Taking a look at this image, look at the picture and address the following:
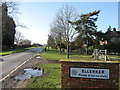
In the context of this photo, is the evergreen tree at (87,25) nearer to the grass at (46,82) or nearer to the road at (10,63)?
the road at (10,63)

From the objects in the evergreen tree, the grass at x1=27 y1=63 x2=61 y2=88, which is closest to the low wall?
the grass at x1=27 y1=63 x2=61 y2=88

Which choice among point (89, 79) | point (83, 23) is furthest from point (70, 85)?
point (83, 23)

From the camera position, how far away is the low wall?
5.96 meters

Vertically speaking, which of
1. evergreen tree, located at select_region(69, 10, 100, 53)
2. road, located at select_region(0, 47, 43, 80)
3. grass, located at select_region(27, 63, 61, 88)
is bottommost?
road, located at select_region(0, 47, 43, 80)

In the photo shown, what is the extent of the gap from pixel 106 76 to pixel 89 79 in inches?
26.3

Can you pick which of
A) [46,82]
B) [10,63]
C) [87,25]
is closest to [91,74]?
[46,82]

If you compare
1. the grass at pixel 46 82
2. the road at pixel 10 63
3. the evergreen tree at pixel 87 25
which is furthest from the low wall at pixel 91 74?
the evergreen tree at pixel 87 25

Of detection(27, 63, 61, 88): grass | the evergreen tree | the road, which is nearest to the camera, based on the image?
detection(27, 63, 61, 88): grass

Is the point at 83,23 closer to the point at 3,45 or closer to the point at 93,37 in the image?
the point at 93,37

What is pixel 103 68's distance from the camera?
5.98 metres

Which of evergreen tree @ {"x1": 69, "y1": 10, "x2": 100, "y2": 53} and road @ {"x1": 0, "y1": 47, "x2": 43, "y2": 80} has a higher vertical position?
evergreen tree @ {"x1": 69, "y1": 10, "x2": 100, "y2": 53}

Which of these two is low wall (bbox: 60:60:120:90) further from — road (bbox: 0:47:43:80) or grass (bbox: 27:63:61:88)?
road (bbox: 0:47:43:80)

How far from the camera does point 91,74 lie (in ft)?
19.8

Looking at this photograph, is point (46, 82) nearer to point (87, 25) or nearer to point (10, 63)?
point (10, 63)
